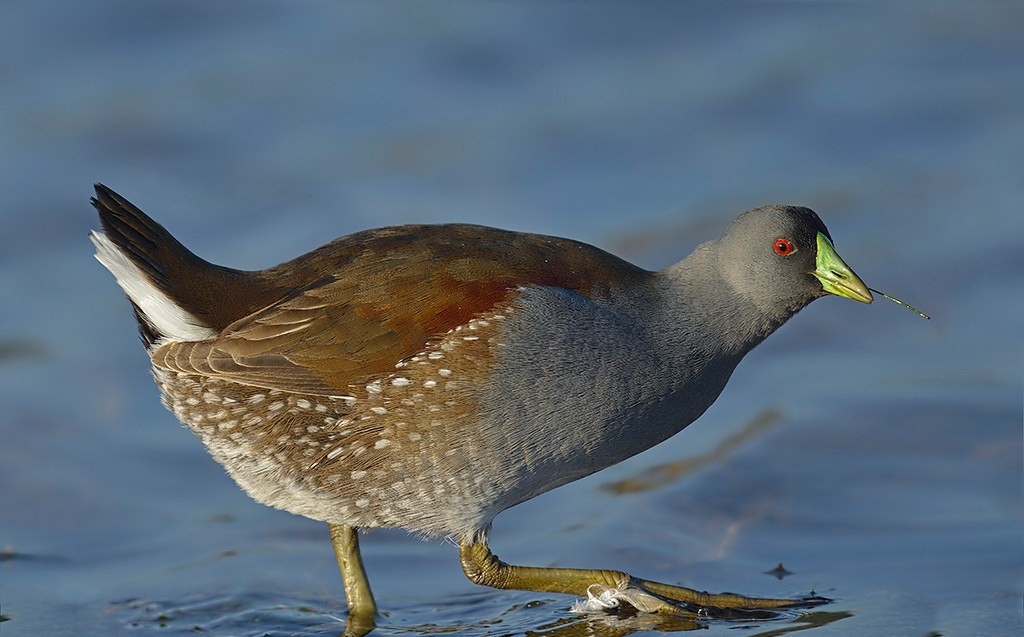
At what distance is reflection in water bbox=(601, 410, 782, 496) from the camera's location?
8.70 meters

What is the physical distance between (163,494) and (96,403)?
104cm

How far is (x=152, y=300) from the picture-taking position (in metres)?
6.92

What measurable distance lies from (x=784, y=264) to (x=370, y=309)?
6.12 feet

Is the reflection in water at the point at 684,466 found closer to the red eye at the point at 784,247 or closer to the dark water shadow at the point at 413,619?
the dark water shadow at the point at 413,619

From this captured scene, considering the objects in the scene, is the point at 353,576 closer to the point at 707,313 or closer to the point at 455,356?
the point at 455,356

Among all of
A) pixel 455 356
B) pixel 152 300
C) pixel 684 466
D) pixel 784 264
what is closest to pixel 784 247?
pixel 784 264

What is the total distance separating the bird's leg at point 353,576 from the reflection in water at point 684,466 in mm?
1808

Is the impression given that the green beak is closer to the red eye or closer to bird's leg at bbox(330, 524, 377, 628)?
the red eye

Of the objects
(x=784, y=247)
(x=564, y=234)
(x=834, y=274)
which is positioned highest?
(x=564, y=234)

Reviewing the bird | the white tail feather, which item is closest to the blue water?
the bird

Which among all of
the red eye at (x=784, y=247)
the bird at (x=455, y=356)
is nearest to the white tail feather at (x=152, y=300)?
the bird at (x=455, y=356)

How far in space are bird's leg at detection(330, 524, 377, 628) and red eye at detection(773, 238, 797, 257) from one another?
2.34 m

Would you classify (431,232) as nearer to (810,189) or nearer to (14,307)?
(14,307)

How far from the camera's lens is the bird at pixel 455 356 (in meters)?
6.71
